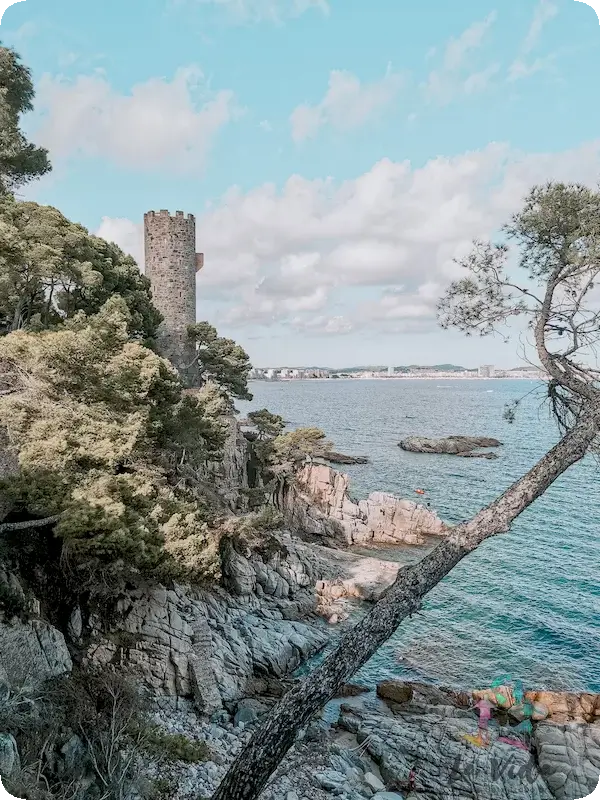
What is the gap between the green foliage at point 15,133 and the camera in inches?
695

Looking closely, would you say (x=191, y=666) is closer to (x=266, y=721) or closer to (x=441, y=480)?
(x=266, y=721)

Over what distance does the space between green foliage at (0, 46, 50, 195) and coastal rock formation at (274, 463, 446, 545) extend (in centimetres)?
A: 1989

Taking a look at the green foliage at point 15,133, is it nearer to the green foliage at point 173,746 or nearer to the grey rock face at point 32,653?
the grey rock face at point 32,653

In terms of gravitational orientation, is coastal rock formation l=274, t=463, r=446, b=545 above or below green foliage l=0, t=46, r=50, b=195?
below

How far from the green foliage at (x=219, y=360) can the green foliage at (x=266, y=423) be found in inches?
104

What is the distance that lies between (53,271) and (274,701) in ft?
44.3

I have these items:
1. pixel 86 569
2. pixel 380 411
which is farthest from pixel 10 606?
pixel 380 411

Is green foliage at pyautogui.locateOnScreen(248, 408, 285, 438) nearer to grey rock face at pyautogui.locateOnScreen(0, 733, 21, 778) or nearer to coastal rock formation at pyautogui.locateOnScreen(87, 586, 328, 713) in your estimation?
coastal rock formation at pyautogui.locateOnScreen(87, 586, 328, 713)

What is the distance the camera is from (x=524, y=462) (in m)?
49.8

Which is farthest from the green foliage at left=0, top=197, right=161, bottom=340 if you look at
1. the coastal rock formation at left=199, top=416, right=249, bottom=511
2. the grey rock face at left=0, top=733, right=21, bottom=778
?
the grey rock face at left=0, top=733, right=21, bottom=778

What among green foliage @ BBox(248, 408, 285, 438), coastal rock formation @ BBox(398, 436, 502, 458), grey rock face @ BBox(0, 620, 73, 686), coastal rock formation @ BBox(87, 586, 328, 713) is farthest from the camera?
coastal rock formation @ BBox(398, 436, 502, 458)

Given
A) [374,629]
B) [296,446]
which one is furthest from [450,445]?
[374,629]

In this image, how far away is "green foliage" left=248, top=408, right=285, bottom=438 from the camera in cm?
3234

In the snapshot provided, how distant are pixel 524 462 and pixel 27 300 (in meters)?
44.1
